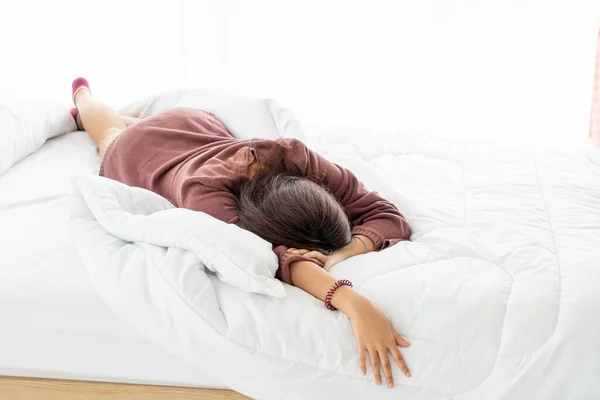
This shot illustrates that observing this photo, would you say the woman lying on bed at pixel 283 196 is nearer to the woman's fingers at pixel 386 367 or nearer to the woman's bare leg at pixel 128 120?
the woman's fingers at pixel 386 367

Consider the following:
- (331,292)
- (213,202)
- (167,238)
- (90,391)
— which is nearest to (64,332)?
(90,391)

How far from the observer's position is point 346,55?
2951 millimetres

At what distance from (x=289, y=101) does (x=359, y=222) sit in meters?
1.61

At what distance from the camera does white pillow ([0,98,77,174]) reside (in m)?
1.82

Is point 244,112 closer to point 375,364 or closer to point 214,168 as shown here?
point 214,168

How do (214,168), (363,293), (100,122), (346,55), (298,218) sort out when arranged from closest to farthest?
1. (363,293)
2. (298,218)
3. (214,168)
4. (100,122)
5. (346,55)

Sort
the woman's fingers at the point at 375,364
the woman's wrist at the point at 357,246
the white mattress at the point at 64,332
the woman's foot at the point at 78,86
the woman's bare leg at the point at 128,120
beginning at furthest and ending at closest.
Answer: the woman's foot at the point at 78,86 → the woman's bare leg at the point at 128,120 → the woman's wrist at the point at 357,246 → the white mattress at the point at 64,332 → the woman's fingers at the point at 375,364

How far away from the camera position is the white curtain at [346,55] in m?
2.85

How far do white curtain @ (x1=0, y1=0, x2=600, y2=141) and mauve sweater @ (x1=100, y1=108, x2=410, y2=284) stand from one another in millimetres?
1057

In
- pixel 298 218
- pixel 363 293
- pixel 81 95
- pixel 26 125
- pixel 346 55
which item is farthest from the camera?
pixel 346 55

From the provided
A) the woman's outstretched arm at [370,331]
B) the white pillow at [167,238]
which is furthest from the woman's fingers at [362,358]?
the white pillow at [167,238]

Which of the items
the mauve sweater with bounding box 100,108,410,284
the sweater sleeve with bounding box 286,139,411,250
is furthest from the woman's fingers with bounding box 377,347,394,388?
the sweater sleeve with bounding box 286,139,411,250

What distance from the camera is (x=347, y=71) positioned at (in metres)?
2.98

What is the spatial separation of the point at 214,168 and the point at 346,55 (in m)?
1.51
